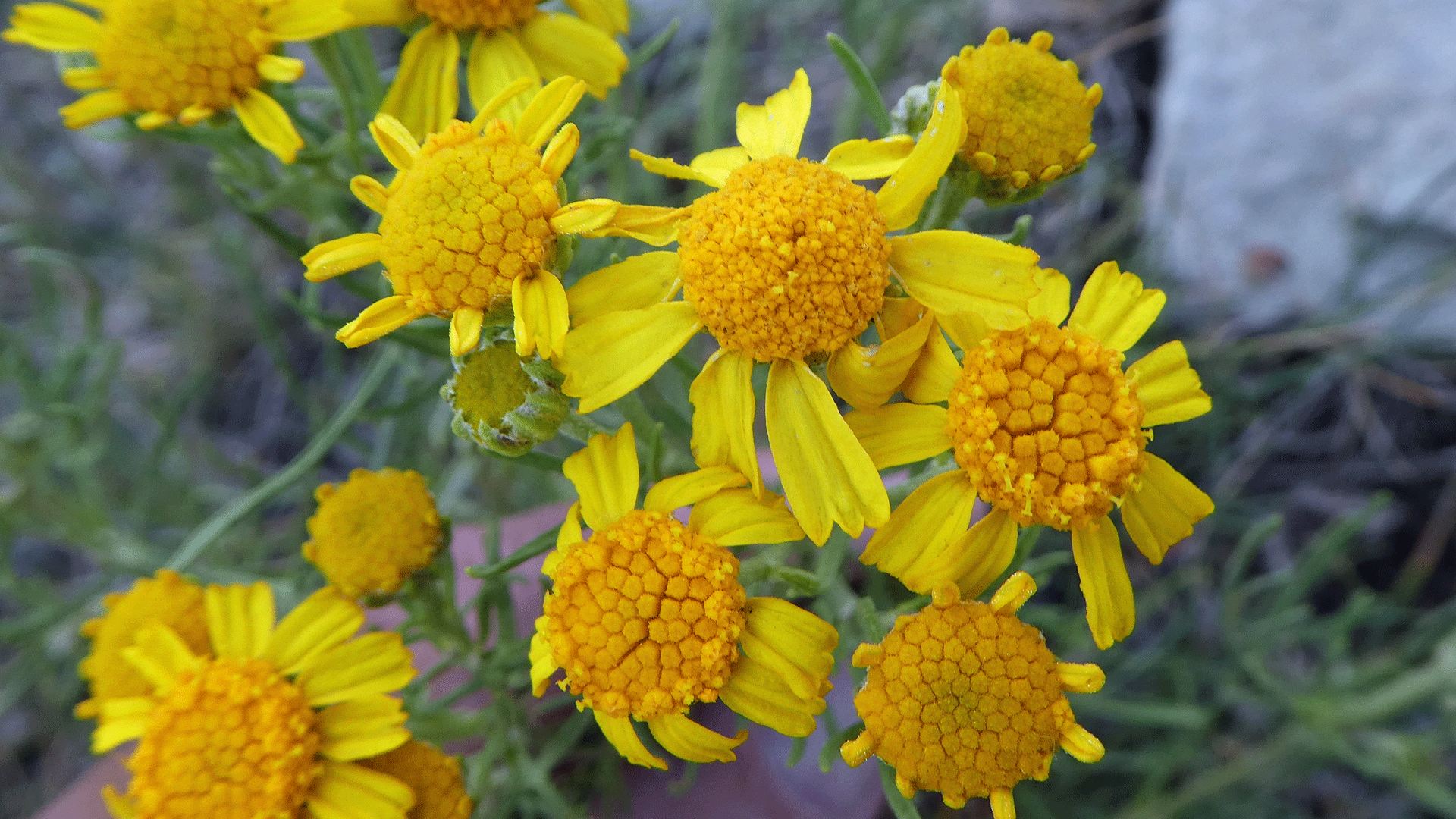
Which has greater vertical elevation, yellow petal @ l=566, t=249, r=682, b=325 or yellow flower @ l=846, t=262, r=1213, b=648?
yellow petal @ l=566, t=249, r=682, b=325

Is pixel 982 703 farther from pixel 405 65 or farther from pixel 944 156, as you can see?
pixel 405 65

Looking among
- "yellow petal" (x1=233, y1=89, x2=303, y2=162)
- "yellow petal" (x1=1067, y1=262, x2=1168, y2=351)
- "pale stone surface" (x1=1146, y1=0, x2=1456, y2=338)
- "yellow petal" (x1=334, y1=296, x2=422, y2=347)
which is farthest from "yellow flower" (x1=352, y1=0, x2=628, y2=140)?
"pale stone surface" (x1=1146, y1=0, x2=1456, y2=338)

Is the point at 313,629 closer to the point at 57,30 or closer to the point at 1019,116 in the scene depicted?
the point at 57,30

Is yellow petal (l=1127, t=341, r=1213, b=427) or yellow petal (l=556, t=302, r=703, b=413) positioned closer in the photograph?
yellow petal (l=556, t=302, r=703, b=413)

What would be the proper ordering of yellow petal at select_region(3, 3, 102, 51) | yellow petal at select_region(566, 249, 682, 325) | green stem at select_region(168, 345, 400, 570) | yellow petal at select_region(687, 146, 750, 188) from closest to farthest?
yellow petal at select_region(566, 249, 682, 325)
yellow petal at select_region(687, 146, 750, 188)
yellow petal at select_region(3, 3, 102, 51)
green stem at select_region(168, 345, 400, 570)

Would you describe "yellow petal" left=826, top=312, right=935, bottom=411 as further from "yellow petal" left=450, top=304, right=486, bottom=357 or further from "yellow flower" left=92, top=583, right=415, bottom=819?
"yellow flower" left=92, top=583, right=415, bottom=819

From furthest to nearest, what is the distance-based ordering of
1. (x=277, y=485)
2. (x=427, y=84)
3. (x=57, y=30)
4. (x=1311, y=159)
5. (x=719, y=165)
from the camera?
(x=1311, y=159) → (x=277, y=485) → (x=57, y=30) → (x=427, y=84) → (x=719, y=165)

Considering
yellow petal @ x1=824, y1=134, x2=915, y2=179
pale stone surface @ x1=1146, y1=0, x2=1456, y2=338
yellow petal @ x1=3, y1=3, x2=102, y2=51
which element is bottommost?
pale stone surface @ x1=1146, y1=0, x2=1456, y2=338

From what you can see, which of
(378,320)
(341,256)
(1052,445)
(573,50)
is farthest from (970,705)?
(573,50)
